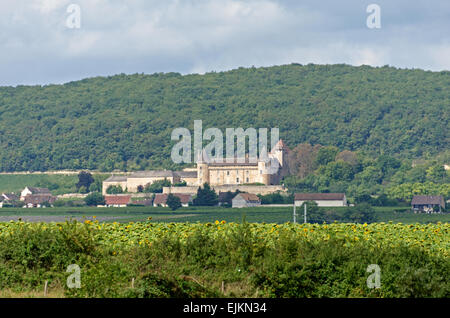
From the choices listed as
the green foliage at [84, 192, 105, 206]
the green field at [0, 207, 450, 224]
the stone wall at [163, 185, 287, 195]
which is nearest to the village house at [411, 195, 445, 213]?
the green field at [0, 207, 450, 224]

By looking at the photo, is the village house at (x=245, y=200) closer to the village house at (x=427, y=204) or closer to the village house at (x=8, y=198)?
the village house at (x=427, y=204)

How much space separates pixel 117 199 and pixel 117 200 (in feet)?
2.93

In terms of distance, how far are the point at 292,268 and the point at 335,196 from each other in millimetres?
133203

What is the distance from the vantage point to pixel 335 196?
15912 centimetres

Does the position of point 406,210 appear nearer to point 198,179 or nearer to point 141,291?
point 198,179

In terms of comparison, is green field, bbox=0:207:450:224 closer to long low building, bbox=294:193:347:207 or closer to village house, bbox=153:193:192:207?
long low building, bbox=294:193:347:207

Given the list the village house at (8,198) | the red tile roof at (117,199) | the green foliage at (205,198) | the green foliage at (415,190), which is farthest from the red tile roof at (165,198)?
the green foliage at (415,190)

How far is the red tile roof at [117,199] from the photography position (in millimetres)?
170875

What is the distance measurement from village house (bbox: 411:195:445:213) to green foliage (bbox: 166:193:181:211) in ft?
130

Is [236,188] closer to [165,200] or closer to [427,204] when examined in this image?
[165,200]

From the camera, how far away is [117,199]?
173750 millimetres

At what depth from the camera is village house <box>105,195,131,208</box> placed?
16904 cm

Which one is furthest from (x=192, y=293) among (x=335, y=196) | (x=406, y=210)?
(x=335, y=196)

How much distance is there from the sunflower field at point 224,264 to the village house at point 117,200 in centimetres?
13759
